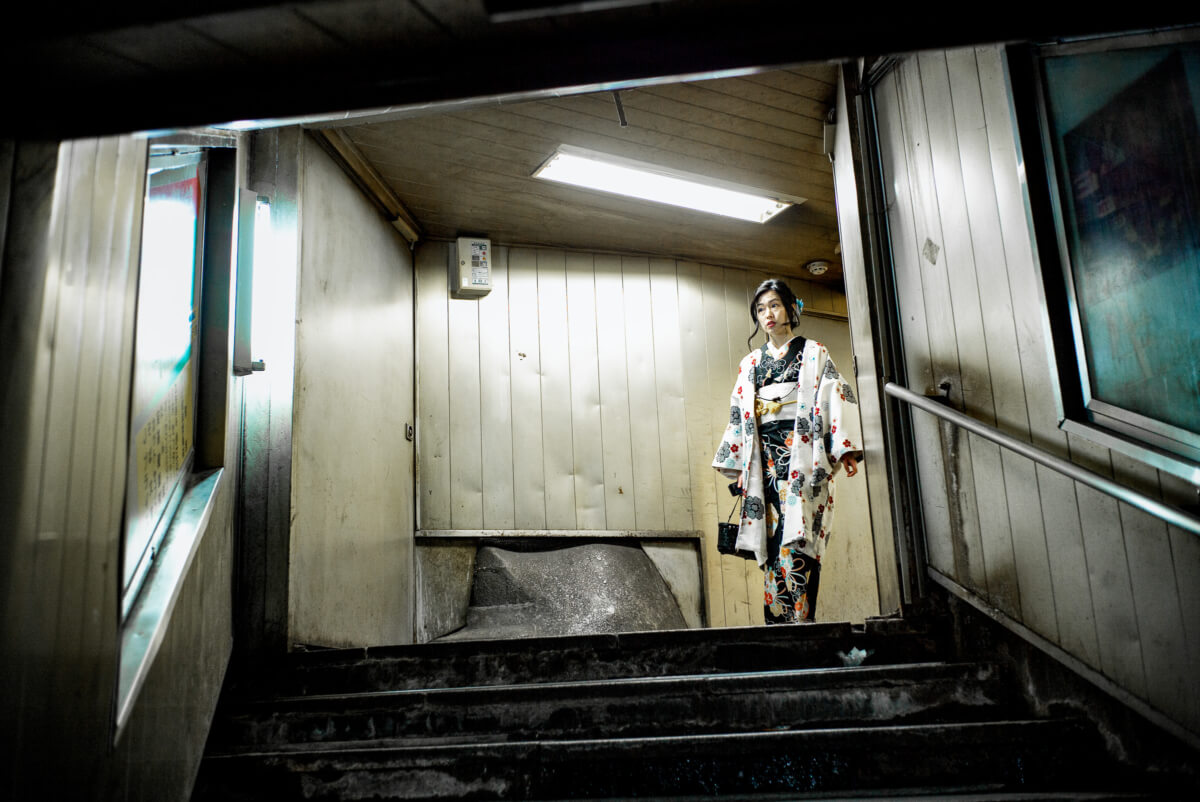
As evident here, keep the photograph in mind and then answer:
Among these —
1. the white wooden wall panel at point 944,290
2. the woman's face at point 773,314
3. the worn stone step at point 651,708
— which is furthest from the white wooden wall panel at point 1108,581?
the woman's face at point 773,314

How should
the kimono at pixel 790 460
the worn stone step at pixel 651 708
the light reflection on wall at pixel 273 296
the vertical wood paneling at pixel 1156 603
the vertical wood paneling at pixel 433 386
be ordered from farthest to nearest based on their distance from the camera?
the vertical wood paneling at pixel 433 386 < the kimono at pixel 790 460 < the light reflection on wall at pixel 273 296 < the worn stone step at pixel 651 708 < the vertical wood paneling at pixel 1156 603

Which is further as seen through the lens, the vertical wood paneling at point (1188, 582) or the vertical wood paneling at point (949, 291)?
the vertical wood paneling at point (949, 291)

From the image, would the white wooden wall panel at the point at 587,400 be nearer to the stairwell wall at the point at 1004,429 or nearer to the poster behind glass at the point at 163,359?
the stairwell wall at the point at 1004,429

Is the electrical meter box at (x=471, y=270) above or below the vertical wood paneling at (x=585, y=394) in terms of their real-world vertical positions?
above

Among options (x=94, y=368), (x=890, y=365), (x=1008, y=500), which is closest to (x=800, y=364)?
(x=890, y=365)

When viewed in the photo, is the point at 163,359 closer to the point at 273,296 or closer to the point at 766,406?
the point at 273,296

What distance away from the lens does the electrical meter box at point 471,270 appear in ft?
17.7

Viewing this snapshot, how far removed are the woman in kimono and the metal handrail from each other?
0.77 m

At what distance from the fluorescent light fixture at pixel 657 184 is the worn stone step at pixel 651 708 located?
8.91 ft

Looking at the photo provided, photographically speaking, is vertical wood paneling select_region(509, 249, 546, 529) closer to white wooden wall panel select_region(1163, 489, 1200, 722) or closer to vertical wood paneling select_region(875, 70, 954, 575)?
vertical wood paneling select_region(875, 70, 954, 575)

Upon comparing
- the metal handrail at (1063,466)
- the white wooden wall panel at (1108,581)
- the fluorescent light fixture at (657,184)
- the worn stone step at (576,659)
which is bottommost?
the worn stone step at (576,659)

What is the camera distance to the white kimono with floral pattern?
12.7 ft

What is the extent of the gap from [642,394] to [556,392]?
1.77ft

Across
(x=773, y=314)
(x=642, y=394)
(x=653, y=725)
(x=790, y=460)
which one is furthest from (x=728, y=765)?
(x=642, y=394)
